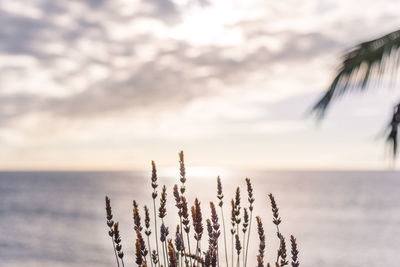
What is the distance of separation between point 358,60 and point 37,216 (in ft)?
230

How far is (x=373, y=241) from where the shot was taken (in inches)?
1698

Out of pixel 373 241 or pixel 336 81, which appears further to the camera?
pixel 373 241

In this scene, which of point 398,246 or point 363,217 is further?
point 363,217

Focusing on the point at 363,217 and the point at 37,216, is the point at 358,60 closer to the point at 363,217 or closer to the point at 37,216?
the point at 37,216

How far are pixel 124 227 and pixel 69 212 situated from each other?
28.2 metres

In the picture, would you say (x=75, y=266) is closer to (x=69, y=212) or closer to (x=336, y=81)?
(x=336, y=81)

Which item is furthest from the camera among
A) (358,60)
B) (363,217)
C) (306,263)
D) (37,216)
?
(363,217)

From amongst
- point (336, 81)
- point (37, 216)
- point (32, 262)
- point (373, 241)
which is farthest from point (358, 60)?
point (37, 216)

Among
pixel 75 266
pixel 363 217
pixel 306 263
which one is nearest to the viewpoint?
pixel 75 266

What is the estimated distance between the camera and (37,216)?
2562 inches

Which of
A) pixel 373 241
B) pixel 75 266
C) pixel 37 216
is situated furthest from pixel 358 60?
pixel 37 216

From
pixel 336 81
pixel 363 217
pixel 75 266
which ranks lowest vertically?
pixel 363 217

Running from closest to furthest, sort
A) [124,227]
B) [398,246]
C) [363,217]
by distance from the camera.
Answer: [398,246] → [124,227] → [363,217]

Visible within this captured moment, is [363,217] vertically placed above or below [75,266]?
below
